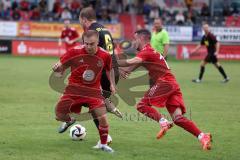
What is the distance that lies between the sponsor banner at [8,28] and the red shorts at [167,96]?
88.5 feet

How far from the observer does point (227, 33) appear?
36.7 metres

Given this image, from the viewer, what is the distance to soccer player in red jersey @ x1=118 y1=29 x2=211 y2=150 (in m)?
10.2

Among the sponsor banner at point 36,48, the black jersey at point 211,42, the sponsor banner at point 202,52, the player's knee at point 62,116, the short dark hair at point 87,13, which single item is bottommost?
the sponsor banner at point 202,52

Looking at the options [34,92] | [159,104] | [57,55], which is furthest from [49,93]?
[57,55]

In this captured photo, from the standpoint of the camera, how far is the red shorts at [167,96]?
10.3 metres

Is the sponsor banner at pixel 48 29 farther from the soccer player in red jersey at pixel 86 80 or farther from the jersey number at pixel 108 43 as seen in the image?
the soccer player in red jersey at pixel 86 80

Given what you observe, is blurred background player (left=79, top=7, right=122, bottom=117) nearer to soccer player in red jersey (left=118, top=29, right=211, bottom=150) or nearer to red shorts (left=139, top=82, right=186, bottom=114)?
soccer player in red jersey (left=118, top=29, right=211, bottom=150)

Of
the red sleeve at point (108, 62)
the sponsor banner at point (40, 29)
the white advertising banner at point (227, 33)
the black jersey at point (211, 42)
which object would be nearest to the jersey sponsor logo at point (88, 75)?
the red sleeve at point (108, 62)

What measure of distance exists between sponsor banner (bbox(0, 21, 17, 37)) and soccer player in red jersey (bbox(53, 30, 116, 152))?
27.3m

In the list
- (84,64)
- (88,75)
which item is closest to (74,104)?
(88,75)

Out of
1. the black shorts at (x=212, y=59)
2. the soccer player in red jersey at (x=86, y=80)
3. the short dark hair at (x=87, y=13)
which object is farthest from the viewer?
the black shorts at (x=212, y=59)

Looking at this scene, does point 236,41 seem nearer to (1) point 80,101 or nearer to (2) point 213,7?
(2) point 213,7

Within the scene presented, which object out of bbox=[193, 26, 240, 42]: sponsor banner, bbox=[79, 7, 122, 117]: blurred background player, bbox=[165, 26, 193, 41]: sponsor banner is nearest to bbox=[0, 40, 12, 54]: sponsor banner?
bbox=[165, 26, 193, 41]: sponsor banner

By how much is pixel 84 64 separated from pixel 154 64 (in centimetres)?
131
